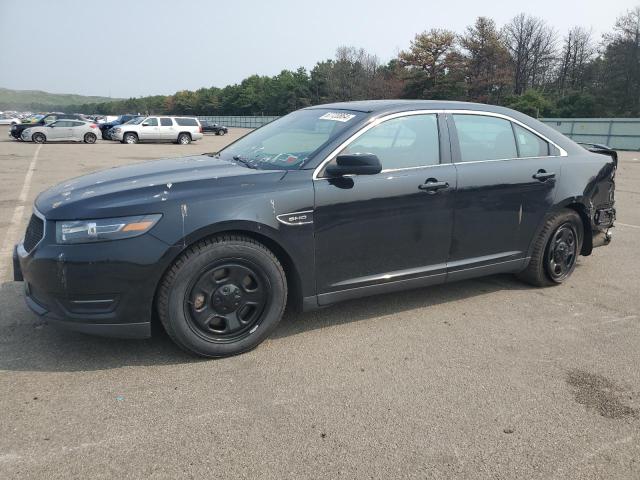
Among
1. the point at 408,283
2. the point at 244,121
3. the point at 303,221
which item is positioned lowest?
the point at 408,283

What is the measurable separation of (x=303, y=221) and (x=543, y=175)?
2354 mm

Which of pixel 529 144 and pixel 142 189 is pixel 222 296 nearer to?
pixel 142 189

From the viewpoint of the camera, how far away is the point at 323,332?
12.5 ft

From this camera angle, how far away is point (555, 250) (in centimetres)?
480

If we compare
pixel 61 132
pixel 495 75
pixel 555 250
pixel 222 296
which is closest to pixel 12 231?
pixel 222 296

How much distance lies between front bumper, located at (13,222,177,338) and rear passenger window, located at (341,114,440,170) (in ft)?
5.12

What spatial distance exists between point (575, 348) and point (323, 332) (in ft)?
5.75

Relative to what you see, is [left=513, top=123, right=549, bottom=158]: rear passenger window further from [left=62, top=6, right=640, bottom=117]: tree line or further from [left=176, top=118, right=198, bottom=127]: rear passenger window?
[left=62, top=6, right=640, bottom=117]: tree line

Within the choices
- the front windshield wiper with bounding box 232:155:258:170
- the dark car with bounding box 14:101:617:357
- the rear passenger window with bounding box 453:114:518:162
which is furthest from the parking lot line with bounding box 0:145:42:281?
the rear passenger window with bounding box 453:114:518:162

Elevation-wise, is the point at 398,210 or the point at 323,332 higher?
the point at 398,210

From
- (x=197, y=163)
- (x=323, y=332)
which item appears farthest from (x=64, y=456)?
Result: (x=197, y=163)

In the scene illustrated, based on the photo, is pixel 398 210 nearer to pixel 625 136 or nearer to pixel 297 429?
pixel 297 429

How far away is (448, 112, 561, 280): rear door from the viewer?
13.5 ft

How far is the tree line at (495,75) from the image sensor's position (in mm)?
50906
